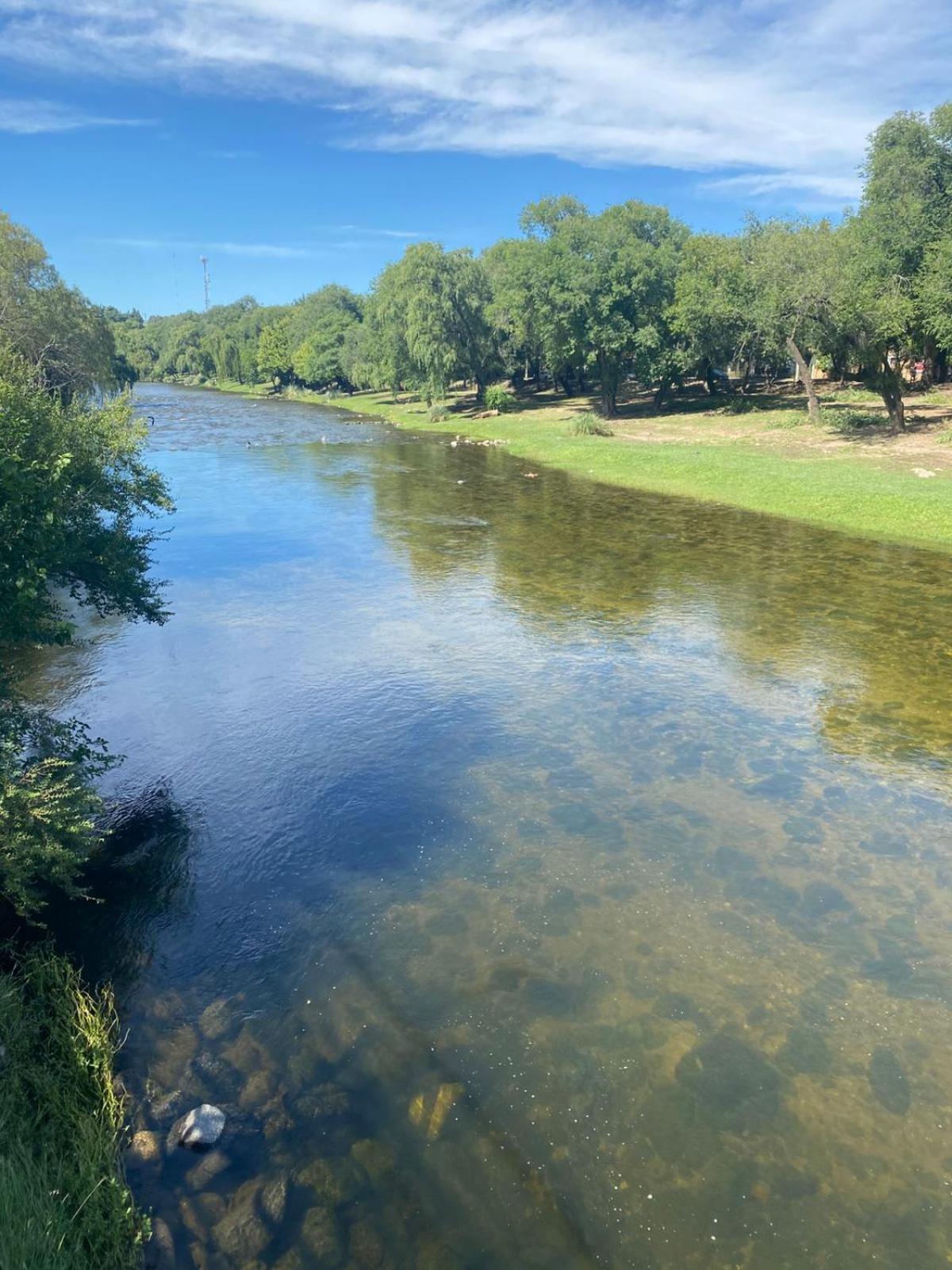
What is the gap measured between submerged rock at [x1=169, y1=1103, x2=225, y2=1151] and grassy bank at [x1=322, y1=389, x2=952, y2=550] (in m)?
34.8

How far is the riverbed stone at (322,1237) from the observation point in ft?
28.0

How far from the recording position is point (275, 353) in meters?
164

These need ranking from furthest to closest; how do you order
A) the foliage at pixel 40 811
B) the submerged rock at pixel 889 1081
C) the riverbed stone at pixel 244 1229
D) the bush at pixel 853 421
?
the bush at pixel 853 421 < the foliage at pixel 40 811 < the submerged rock at pixel 889 1081 < the riverbed stone at pixel 244 1229

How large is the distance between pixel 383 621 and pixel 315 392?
133 meters

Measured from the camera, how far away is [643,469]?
5362 centimetres

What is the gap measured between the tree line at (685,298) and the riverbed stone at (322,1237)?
170 ft

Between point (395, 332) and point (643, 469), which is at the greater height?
point (395, 332)

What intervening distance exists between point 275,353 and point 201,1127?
562ft

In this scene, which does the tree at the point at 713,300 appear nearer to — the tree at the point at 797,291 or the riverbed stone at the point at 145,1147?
the tree at the point at 797,291

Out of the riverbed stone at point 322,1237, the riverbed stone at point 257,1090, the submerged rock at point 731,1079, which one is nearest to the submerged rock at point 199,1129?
the riverbed stone at point 257,1090

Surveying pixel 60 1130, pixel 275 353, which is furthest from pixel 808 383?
pixel 275 353

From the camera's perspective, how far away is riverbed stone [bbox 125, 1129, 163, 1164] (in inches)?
374

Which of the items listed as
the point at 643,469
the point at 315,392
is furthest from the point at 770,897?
the point at 315,392

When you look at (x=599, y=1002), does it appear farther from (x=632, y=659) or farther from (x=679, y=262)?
(x=679, y=262)
